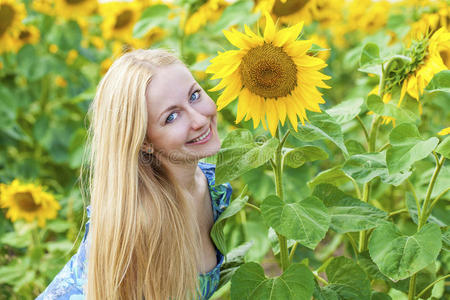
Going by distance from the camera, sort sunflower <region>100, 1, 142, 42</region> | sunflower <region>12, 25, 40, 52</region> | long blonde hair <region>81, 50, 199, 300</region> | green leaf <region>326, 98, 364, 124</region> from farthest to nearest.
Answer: sunflower <region>100, 1, 142, 42</region>, sunflower <region>12, 25, 40, 52</region>, green leaf <region>326, 98, 364, 124</region>, long blonde hair <region>81, 50, 199, 300</region>

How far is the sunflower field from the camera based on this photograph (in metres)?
1.00

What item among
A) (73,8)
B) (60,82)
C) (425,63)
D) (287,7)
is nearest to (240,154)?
(425,63)

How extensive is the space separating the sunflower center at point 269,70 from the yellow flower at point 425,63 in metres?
0.27

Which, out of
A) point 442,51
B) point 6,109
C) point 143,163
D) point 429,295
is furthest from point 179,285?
point 6,109

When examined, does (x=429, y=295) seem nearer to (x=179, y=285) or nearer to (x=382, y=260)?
(x=382, y=260)

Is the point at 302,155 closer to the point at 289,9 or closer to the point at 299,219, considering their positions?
the point at 299,219

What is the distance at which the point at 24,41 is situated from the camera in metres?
2.48

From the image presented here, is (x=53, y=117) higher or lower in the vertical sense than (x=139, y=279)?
lower

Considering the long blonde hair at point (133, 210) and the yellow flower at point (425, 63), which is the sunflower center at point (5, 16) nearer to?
the long blonde hair at point (133, 210)

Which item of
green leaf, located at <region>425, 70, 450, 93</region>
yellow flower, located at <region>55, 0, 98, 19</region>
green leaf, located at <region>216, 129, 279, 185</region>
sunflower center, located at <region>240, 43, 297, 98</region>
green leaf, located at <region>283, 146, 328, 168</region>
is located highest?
sunflower center, located at <region>240, 43, 297, 98</region>

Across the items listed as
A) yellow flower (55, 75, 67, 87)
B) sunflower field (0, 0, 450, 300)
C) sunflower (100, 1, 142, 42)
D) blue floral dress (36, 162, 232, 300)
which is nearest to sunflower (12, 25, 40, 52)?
sunflower field (0, 0, 450, 300)

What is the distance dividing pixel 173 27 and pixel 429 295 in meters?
1.11

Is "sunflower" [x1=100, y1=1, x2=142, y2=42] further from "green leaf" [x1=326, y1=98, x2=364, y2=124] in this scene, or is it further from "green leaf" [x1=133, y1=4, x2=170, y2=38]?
"green leaf" [x1=326, y1=98, x2=364, y2=124]

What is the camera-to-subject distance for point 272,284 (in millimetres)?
1047
